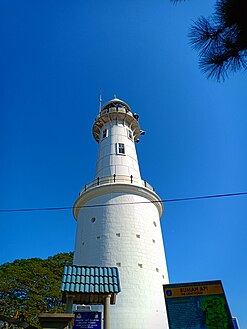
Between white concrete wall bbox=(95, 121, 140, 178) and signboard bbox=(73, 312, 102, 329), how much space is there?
1159 centimetres

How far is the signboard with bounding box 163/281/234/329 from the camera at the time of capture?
7.12 metres

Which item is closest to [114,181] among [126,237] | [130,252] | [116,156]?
[116,156]

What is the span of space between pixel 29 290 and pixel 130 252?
11.2m

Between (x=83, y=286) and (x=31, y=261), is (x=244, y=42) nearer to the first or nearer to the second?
(x=83, y=286)

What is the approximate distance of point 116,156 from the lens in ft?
63.3

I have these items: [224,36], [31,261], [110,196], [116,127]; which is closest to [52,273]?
[31,261]

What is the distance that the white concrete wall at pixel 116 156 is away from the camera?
18.4 m

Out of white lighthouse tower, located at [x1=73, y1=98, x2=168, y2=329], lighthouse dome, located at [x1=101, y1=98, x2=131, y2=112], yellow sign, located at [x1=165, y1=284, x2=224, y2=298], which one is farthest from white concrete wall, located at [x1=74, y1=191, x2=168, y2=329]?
lighthouse dome, located at [x1=101, y1=98, x2=131, y2=112]

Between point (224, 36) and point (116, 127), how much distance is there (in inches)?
706

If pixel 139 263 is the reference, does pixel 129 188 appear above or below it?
above

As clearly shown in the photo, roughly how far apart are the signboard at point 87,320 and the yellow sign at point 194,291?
2275 mm

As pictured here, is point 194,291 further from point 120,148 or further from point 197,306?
point 120,148

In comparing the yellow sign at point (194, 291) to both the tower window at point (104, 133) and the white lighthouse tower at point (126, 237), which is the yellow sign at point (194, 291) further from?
the tower window at point (104, 133)

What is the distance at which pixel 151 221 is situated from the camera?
1582 cm
